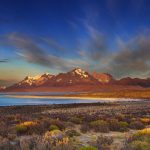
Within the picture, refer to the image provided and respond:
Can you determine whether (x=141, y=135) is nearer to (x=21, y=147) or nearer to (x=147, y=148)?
(x=147, y=148)

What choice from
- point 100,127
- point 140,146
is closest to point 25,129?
point 100,127

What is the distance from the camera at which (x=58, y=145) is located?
11.3 metres

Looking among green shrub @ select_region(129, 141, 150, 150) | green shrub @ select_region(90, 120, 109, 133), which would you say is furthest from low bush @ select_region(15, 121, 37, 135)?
green shrub @ select_region(129, 141, 150, 150)

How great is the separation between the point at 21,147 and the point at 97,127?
985 cm

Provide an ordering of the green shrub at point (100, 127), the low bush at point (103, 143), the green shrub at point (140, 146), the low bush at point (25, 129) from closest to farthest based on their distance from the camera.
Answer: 1. the green shrub at point (140, 146)
2. the low bush at point (103, 143)
3. the low bush at point (25, 129)
4. the green shrub at point (100, 127)

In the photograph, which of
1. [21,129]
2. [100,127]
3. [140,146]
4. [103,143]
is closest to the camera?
[140,146]

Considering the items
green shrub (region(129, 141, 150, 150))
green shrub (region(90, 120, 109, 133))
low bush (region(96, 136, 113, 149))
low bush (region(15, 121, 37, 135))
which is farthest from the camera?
green shrub (region(90, 120, 109, 133))

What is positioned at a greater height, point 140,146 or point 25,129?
point 25,129

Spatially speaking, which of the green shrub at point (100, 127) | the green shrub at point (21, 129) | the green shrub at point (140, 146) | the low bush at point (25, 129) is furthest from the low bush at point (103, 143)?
the green shrub at point (21, 129)

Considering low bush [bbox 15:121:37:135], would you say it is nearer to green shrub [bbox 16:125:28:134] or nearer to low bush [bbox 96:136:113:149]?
green shrub [bbox 16:125:28:134]

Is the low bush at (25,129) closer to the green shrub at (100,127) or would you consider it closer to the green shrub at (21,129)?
the green shrub at (21,129)

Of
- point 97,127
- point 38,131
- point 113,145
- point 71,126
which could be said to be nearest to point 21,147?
point 113,145

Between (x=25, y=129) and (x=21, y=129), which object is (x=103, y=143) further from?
(x=21, y=129)

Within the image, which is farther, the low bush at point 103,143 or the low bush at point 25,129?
the low bush at point 25,129
